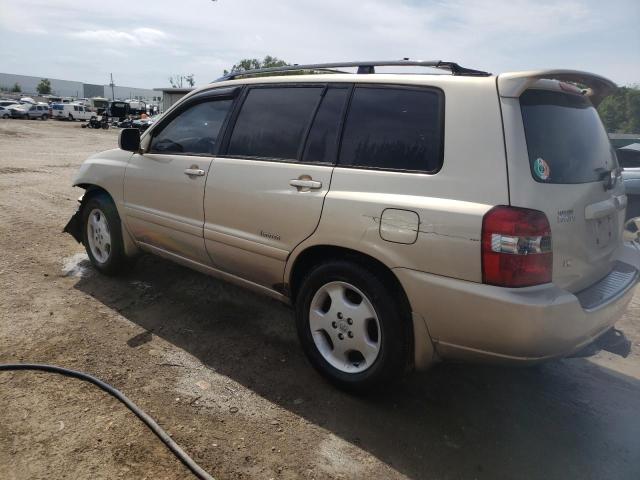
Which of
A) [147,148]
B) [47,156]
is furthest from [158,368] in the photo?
[47,156]

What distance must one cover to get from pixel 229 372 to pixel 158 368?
46 centimetres

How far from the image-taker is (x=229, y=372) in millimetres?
3078

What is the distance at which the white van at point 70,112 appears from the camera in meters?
42.4

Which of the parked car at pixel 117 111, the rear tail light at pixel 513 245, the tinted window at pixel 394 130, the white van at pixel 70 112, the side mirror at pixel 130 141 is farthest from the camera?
the white van at pixel 70 112

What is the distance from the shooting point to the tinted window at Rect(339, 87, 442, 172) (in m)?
2.45

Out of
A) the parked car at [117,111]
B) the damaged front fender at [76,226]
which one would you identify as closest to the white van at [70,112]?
the parked car at [117,111]

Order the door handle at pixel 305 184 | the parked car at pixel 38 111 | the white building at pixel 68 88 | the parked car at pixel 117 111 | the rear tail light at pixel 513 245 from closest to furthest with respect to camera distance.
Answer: the rear tail light at pixel 513 245 < the door handle at pixel 305 184 < the parked car at pixel 117 111 < the parked car at pixel 38 111 < the white building at pixel 68 88

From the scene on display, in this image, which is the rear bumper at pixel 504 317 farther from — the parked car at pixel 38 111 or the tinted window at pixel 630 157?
the parked car at pixel 38 111

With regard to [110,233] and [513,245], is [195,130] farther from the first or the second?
[513,245]

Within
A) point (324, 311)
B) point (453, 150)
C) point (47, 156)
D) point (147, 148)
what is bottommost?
point (47, 156)

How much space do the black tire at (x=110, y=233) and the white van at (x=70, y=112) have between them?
43.0 meters

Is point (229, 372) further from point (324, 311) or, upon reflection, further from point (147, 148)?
point (147, 148)

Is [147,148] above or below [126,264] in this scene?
above

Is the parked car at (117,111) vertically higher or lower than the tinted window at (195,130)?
lower
